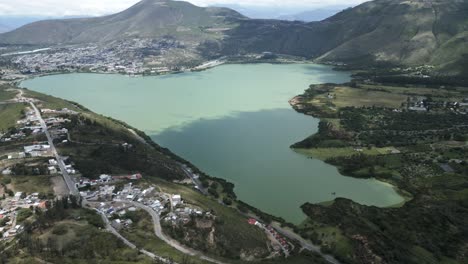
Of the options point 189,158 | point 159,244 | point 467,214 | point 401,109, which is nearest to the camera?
point 159,244

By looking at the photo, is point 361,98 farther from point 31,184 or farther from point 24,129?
point 31,184

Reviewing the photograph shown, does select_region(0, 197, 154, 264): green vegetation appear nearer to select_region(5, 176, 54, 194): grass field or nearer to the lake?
select_region(5, 176, 54, 194): grass field

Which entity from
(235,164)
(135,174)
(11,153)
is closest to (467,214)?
(235,164)

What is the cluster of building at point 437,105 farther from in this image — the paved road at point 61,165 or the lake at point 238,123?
the paved road at point 61,165

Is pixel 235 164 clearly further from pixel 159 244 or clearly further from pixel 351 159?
pixel 159 244

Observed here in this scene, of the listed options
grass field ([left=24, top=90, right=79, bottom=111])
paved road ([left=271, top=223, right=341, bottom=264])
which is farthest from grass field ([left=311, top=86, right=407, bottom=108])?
paved road ([left=271, top=223, right=341, bottom=264])

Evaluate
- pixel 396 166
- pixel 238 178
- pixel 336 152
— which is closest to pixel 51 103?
pixel 238 178

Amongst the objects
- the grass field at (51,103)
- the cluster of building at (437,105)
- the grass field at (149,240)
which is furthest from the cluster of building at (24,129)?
the cluster of building at (437,105)
